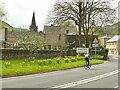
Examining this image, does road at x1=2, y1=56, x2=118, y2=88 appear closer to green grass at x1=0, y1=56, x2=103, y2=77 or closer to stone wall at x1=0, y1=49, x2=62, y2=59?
green grass at x1=0, y1=56, x2=103, y2=77

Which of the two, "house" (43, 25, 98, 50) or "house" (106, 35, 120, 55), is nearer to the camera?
"house" (43, 25, 98, 50)

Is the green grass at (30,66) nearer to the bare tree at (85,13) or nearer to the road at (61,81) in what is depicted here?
the road at (61,81)

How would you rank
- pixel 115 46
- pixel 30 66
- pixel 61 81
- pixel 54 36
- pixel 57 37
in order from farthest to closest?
pixel 115 46 < pixel 54 36 < pixel 57 37 < pixel 30 66 < pixel 61 81

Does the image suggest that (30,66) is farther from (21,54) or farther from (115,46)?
Result: (115,46)

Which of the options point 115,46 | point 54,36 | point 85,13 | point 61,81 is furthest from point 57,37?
point 61,81

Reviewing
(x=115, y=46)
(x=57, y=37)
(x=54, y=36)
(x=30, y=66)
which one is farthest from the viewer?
(x=115, y=46)

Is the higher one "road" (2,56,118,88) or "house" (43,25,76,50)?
"house" (43,25,76,50)

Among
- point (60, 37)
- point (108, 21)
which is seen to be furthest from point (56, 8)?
point (60, 37)

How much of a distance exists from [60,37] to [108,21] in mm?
51984

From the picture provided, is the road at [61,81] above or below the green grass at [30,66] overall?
below

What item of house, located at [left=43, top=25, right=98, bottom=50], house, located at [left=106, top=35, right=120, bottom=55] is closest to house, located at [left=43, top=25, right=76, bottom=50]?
house, located at [left=43, top=25, right=98, bottom=50]

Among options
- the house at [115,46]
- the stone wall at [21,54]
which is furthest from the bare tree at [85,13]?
the house at [115,46]

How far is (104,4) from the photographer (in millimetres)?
55438

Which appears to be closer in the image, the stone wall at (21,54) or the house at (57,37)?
the stone wall at (21,54)
